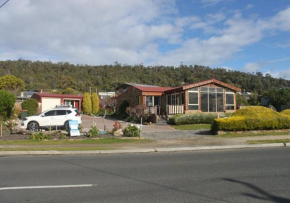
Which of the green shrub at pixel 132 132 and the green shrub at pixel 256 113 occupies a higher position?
the green shrub at pixel 256 113

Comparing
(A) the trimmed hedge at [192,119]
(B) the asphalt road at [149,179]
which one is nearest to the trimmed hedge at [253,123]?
(A) the trimmed hedge at [192,119]

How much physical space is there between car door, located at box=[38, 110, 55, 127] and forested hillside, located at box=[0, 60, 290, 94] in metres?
58.9

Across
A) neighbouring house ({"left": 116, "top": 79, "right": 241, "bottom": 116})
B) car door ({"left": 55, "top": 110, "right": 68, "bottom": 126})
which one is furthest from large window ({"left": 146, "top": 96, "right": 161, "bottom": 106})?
car door ({"left": 55, "top": 110, "right": 68, "bottom": 126})

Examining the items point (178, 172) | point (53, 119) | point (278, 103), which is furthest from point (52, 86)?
point (178, 172)

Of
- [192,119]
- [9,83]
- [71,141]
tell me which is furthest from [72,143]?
[9,83]

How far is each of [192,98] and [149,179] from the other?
2032 centimetres

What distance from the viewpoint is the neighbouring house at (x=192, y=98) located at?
26453 millimetres

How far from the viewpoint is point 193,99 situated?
26844mm

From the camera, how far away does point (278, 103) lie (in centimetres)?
4684

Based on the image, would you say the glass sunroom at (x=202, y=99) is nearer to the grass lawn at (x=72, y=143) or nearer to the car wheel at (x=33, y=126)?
the car wheel at (x=33, y=126)

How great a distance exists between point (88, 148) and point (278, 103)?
42.1 metres

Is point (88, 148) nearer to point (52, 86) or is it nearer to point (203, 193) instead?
point (203, 193)

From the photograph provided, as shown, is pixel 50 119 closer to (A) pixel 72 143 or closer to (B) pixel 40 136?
(B) pixel 40 136

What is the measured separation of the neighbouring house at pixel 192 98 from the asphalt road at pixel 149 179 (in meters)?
16.1
